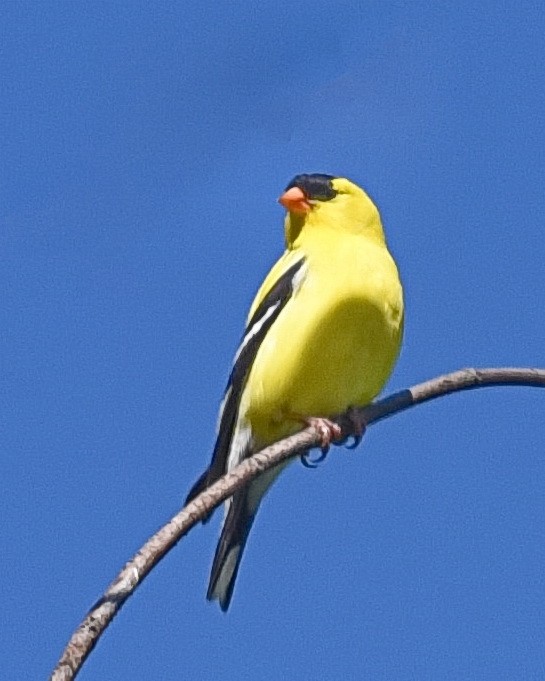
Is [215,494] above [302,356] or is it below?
below

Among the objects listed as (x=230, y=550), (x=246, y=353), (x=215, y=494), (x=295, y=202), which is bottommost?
(x=215, y=494)

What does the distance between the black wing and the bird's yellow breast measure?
43 mm

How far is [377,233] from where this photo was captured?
530 centimetres

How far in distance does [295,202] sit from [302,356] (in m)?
0.97

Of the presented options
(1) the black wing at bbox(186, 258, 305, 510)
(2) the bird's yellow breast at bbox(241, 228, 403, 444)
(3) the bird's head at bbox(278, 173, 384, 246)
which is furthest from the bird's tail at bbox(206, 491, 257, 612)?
(3) the bird's head at bbox(278, 173, 384, 246)

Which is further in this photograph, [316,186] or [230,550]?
[316,186]

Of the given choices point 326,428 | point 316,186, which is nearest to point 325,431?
point 326,428

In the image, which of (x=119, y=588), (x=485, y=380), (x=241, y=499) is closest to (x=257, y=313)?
(x=241, y=499)

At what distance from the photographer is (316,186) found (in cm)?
542

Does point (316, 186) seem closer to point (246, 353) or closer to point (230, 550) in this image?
point (246, 353)

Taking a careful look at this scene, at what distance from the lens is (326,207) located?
5.32 m

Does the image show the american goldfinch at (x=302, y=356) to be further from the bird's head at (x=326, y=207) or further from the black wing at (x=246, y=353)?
the bird's head at (x=326, y=207)

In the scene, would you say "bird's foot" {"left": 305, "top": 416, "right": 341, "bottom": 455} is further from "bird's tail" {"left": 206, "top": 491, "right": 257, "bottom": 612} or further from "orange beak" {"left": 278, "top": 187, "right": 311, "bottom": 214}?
"orange beak" {"left": 278, "top": 187, "right": 311, "bottom": 214}

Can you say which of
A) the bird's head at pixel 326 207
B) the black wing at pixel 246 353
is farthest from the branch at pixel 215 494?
the bird's head at pixel 326 207
